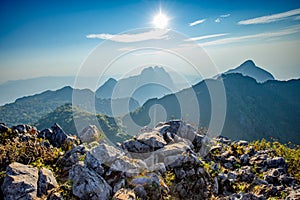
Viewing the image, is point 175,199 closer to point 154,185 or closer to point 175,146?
point 154,185

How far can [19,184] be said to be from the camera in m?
11.0

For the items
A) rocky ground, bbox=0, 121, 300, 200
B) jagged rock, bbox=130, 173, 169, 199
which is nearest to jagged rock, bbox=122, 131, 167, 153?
rocky ground, bbox=0, 121, 300, 200

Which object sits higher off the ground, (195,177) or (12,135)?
(12,135)

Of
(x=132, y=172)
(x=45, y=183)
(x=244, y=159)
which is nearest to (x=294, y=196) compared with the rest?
(x=244, y=159)

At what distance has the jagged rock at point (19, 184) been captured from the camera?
1073 cm

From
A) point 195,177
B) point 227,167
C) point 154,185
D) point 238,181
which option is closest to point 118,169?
point 154,185

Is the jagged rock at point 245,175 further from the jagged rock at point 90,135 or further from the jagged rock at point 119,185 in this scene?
the jagged rock at point 90,135

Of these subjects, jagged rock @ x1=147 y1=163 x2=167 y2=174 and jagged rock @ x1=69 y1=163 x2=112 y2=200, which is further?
jagged rock @ x1=147 y1=163 x2=167 y2=174

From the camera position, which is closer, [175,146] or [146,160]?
[146,160]

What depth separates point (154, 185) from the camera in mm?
12492

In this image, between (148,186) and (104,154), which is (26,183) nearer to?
(104,154)

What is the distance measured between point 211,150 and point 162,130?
609cm

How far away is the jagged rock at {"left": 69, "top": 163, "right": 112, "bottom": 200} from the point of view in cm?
1132

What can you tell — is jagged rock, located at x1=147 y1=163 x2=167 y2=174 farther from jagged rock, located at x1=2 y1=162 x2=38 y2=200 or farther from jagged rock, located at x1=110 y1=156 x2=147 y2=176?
jagged rock, located at x1=2 y1=162 x2=38 y2=200
